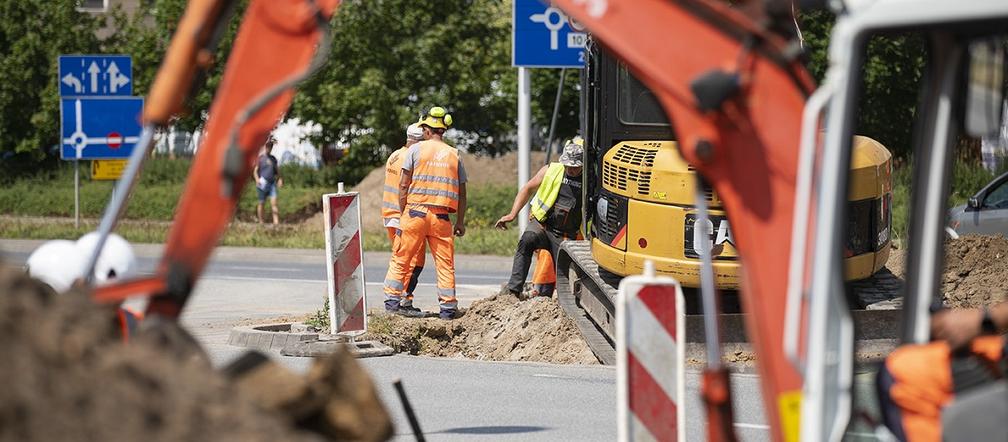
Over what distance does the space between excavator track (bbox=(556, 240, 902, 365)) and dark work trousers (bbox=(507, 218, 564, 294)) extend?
774 millimetres

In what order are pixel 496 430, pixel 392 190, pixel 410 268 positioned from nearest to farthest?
1. pixel 496 430
2. pixel 410 268
3. pixel 392 190

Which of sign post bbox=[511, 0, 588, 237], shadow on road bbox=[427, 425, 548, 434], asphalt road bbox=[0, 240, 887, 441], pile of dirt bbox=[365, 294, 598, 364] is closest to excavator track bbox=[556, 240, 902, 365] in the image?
pile of dirt bbox=[365, 294, 598, 364]

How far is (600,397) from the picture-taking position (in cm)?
1023

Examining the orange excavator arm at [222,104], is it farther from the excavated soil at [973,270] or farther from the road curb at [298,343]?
the excavated soil at [973,270]

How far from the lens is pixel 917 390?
4.21 meters

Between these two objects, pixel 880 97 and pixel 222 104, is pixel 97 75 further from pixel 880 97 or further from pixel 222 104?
pixel 222 104

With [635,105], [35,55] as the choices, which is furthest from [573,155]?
[35,55]

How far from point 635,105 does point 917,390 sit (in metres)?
8.40

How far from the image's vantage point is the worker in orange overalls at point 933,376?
420 cm

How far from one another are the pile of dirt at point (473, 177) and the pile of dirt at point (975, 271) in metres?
16.5

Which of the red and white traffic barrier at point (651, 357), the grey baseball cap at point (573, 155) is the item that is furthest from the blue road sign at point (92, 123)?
the red and white traffic barrier at point (651, 357)

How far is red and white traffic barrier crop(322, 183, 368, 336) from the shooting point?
12.3 metres

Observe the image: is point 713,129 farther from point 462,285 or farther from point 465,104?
point 465,104

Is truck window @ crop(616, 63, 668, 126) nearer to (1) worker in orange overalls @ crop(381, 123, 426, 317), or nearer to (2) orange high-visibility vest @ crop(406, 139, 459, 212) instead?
(2) orange high-visibility vest @ crop(406, 139, 459, 212)
